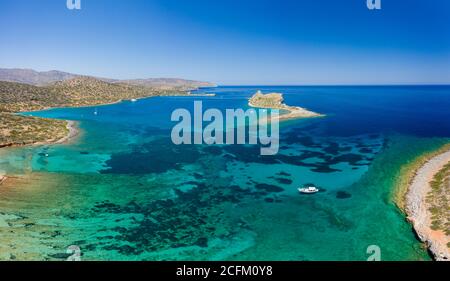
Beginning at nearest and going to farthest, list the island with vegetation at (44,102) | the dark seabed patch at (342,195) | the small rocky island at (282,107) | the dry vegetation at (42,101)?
the dark seabed patch at (342,195), the island with vegetation at (44,102), the dry vegetation at (42,101), the small rocky island at (282,107)

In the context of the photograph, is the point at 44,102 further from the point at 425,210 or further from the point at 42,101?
the point at 425,210

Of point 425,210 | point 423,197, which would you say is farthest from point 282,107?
point 425,210

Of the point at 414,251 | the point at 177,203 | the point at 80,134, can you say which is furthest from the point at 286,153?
the point at 80,134

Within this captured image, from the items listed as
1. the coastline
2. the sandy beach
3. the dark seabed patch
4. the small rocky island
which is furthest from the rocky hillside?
the sandy beach

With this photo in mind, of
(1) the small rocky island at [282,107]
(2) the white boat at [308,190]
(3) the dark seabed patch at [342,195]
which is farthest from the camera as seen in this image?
(1) the small rocky island at [282,107]

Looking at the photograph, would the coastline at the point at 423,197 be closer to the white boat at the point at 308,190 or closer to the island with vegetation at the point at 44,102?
the white boat at the point at 308,190

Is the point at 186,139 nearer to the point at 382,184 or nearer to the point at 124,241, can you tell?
the point at 382,184


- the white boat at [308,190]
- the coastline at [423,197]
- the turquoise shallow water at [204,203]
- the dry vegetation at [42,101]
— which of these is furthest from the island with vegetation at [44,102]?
the coastline at [423,197]

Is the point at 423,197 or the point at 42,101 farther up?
the point at 42,101
